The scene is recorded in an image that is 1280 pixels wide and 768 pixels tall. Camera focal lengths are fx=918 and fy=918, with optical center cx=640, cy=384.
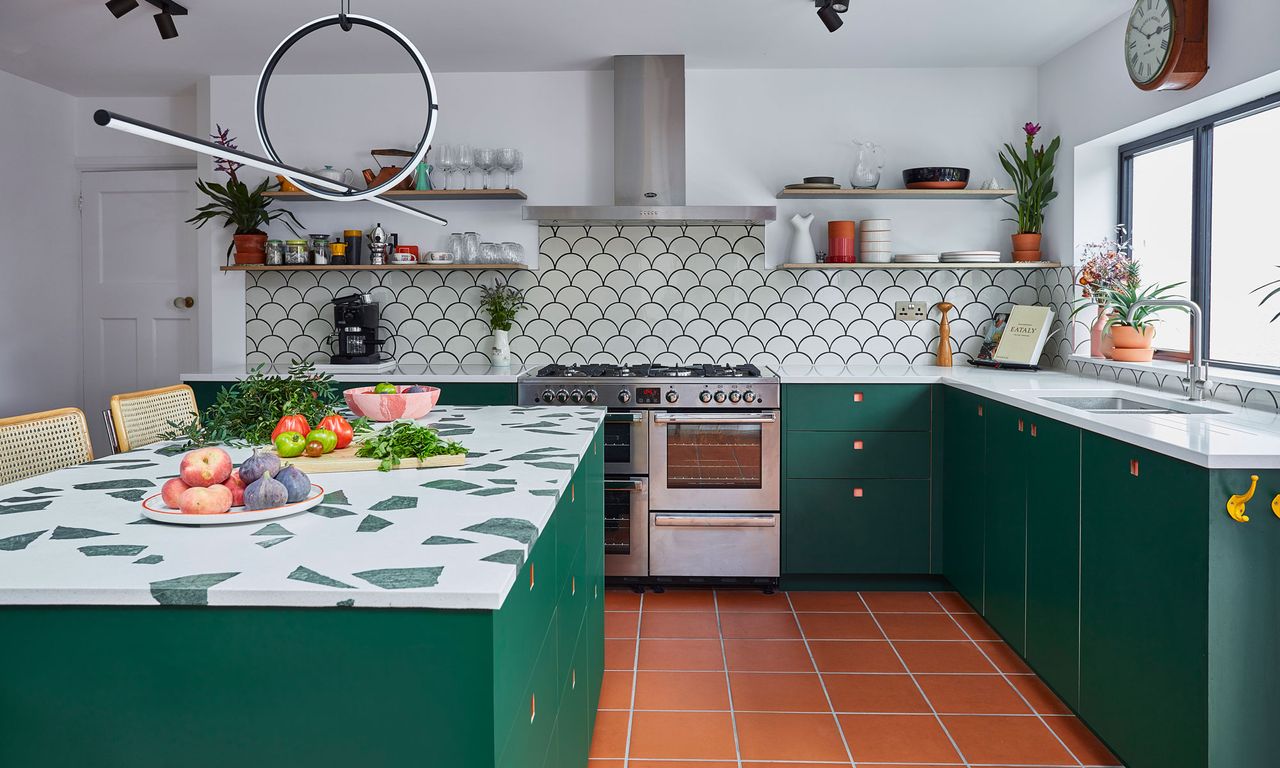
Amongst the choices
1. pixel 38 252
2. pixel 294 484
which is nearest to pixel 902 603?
pixel 294 484

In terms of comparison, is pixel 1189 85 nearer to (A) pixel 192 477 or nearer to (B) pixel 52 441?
(A) pixel 192 477

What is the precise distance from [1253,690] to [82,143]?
229 inches

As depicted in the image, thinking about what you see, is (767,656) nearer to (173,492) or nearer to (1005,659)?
(1005,659)

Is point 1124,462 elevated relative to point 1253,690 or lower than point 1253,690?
elevated

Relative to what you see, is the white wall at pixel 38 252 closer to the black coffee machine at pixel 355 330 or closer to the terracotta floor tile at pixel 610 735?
the black coffee machine at pixel 355 330

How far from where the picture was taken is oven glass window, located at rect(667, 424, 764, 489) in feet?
13.4

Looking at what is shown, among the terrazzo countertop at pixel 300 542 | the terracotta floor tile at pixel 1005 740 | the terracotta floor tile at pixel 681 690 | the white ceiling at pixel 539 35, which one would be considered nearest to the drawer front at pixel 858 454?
the terracotta floor tile at pixel 681 690

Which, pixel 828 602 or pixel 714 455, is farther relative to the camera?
pixel 714 455

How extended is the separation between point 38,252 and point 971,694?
5.00 m

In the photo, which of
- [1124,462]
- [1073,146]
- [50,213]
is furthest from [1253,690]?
[50,213]

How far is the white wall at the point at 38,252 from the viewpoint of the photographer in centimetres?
469

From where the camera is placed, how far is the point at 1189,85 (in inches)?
128

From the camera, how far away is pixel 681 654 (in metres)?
3.32

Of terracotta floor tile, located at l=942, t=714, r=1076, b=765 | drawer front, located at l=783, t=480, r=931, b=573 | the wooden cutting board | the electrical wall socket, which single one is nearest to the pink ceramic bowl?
the wooden cutting board
